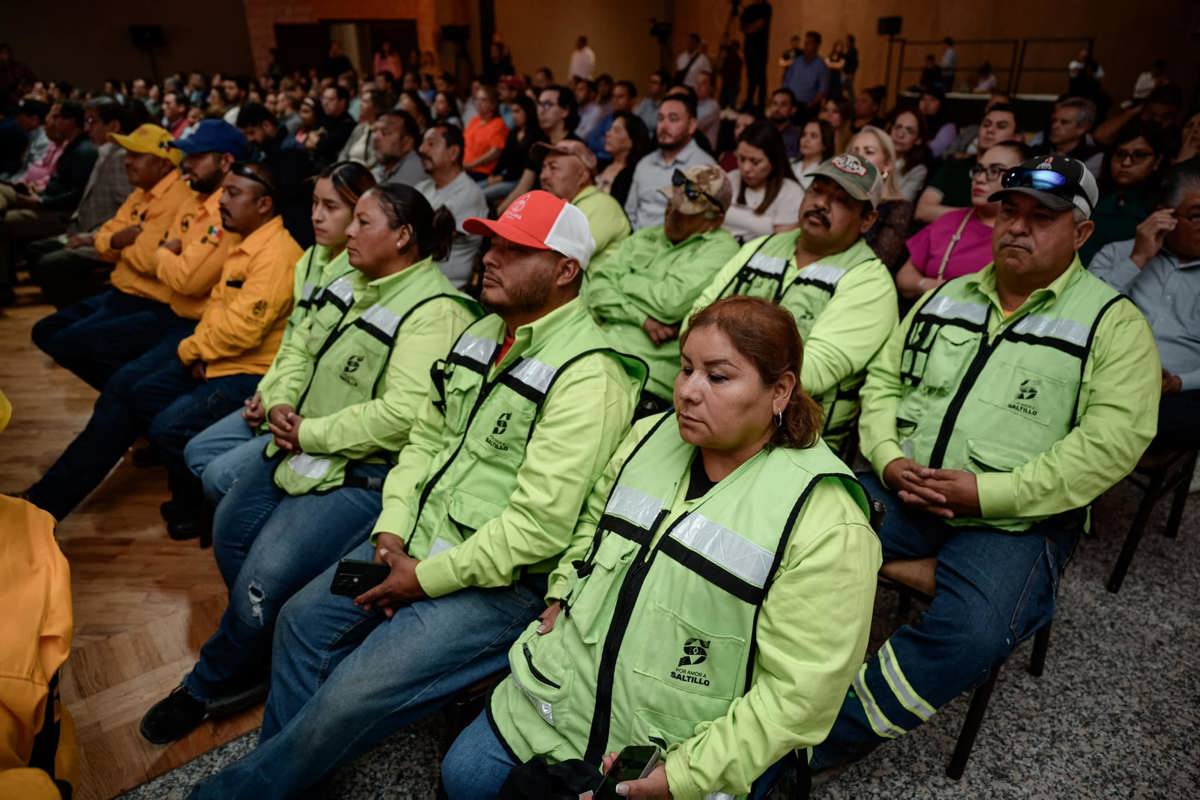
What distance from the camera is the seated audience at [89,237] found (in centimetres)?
427

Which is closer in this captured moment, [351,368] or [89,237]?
[351,368]

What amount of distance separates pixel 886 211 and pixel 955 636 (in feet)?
6.36

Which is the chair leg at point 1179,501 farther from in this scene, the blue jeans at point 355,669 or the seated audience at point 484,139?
the seated audience at point 484,139

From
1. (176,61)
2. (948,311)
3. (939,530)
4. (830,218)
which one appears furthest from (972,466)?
(176,61)

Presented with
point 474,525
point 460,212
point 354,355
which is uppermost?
point 460,212

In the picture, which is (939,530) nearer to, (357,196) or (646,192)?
(357,196)

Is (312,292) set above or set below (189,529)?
above

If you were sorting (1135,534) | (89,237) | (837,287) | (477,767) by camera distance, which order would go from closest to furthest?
(477,767) < (837,287) < (1135,534) < (89,237)

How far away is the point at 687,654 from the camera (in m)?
1.25

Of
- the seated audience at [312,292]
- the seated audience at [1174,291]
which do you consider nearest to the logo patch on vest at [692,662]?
the seated audience at [312,292]

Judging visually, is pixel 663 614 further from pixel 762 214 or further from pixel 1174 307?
pixel 762 214

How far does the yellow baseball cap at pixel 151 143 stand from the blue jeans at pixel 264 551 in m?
2.29

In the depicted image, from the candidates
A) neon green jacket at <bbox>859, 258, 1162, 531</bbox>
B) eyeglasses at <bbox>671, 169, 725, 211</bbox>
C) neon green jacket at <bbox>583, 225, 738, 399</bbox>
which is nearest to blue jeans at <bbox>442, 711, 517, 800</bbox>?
neon green jacket at <bbox>859, 258, 1162, 531</bbox>

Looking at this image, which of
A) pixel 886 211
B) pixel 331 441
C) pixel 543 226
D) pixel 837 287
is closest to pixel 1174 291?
pixel 886 211
